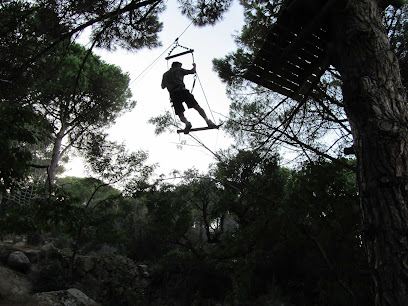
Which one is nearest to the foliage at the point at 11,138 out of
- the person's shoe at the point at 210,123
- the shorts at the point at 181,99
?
the shorts at the point at 181,99

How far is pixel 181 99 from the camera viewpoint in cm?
398

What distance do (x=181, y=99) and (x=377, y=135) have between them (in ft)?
9.30

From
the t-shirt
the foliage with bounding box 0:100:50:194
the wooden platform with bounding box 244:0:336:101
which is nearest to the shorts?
the t-shirt

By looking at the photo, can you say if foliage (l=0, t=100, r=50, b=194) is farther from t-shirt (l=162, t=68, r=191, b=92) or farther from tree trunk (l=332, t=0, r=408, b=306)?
tree trunk (l=332, t=0, r=408, b=306)

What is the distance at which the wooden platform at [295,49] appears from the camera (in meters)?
2.19

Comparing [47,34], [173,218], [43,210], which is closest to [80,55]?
[173,218]

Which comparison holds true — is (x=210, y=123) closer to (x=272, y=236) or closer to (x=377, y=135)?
(x=377, y=135)

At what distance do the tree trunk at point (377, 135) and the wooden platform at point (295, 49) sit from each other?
281mm

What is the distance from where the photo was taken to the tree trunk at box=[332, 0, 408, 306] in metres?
1.29

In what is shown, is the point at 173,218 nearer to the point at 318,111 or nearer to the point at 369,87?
the point at 318,111

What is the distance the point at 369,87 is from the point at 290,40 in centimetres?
107

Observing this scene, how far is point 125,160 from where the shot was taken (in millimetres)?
8875

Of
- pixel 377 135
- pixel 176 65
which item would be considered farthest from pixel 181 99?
pixel 377 135

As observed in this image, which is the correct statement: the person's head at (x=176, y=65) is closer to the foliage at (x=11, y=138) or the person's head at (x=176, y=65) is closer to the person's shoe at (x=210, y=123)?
the person's shoe at (x=210, y=123)
